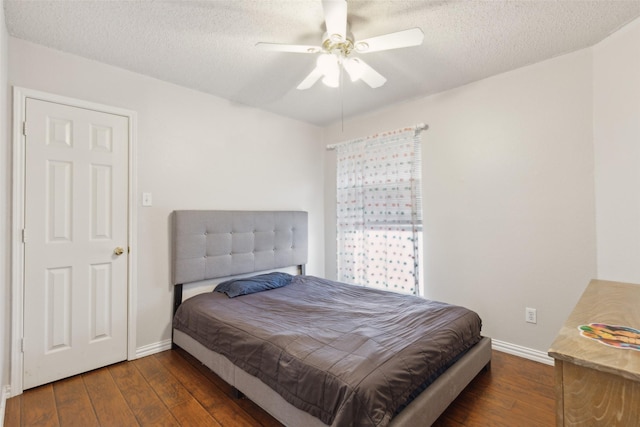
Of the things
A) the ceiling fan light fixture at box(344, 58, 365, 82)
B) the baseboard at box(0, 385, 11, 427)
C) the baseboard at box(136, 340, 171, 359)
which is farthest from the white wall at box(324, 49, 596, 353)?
the baseboard at box(0, 385, 11, 427)

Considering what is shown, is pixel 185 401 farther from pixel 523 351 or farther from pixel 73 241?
pixel 523 351

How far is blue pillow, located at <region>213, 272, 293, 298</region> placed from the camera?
2.71 m

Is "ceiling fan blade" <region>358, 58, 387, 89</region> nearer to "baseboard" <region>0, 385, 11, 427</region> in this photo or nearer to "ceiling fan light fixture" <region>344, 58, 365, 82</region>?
"ceiling fan light fixture" <region>344, 58, 365, 82</region>

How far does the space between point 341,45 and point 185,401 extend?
251cm

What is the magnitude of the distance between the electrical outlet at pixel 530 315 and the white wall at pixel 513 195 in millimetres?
27

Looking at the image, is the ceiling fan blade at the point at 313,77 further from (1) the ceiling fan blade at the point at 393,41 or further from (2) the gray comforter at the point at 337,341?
(2) the gray comforter at the point at 337,341

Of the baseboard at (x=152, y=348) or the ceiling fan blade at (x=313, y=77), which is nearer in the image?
the ceiling fan blade at (x=313, y=77)

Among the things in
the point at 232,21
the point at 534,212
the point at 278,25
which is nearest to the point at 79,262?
the point at 232,21

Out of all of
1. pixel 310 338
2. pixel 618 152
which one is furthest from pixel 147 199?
pixel 618 152

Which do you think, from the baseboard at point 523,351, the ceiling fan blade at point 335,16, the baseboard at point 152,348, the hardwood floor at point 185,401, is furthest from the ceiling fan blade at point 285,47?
the baseboard at point 523,351

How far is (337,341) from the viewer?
1.69 meters

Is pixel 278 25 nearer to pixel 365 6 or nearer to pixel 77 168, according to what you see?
pixel 365 6

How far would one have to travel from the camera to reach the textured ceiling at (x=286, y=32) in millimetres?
1766

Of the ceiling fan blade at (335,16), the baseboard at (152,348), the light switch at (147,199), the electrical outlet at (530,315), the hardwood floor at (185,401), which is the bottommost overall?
the hardwood floor at (185,401)
